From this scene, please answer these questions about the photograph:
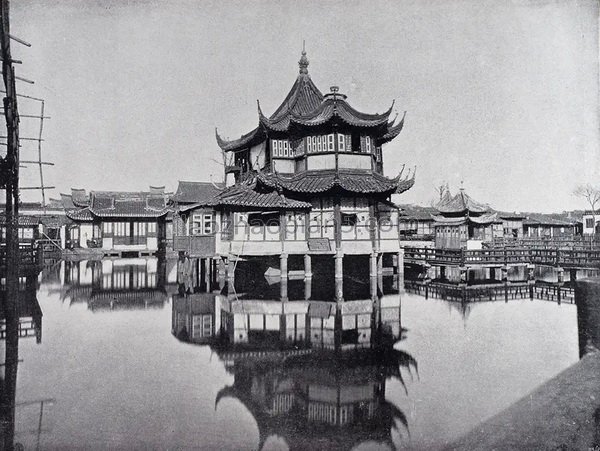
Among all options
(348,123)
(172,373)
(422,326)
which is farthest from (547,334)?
(348,123)

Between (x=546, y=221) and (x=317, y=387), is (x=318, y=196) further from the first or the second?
(x=546, y=221)

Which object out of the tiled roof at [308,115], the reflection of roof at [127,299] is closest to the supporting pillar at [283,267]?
the reflection of roof at [127,299]

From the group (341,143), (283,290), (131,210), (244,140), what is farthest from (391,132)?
(131,210)

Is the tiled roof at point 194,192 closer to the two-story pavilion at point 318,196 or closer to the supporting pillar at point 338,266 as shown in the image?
the two-story pavilion at point 318,196

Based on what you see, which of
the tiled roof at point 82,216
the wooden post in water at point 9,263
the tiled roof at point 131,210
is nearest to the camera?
the wooden post in water at point 9,263

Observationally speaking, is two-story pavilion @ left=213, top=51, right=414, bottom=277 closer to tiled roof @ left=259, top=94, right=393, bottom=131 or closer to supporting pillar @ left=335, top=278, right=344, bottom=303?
tiled roof @ left=259, top=94, right=393, bottom=131

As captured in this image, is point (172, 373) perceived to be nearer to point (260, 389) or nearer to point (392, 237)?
point (260, 389)
